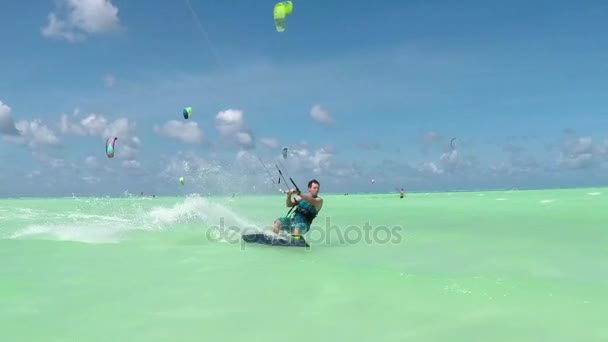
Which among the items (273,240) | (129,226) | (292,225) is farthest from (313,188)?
(129,226)

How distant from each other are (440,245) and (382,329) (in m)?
8.10

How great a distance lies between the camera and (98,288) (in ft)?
24.2

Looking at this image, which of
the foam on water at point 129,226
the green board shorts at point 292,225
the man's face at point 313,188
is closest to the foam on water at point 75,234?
the foam on water at point 129,226

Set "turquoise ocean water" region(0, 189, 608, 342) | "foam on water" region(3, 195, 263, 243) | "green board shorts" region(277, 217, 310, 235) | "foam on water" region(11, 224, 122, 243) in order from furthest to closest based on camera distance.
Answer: "foam on water" region(3, 195, 263, 243) < "foam on water" region(11, 224, 122, 243) < "green board shorts" region(277, 217, 310, 235) < "turquoise ocean water" region(0, 189, 608, 342)

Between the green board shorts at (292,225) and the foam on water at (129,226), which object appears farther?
the foam on water at (129,226)

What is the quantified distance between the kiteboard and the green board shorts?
0.62m

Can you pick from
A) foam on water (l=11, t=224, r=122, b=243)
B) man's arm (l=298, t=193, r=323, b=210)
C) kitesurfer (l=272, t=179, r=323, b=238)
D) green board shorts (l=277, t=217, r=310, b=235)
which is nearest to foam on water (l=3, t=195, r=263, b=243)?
foam on water (l=11, t=224, r=122, b=243)

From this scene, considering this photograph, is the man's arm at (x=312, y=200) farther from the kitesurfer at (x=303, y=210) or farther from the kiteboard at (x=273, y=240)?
the kiteboard at (x=273, y=240)

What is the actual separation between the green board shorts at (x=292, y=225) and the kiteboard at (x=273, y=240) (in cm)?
62

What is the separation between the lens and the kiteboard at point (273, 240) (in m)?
11.9

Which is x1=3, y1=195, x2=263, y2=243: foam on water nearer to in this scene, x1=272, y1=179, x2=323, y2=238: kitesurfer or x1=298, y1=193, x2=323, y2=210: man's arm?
x1=272, y1=179, x2=323, y2=238: kitesurfer

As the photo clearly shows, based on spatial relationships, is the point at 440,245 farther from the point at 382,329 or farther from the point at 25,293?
the point at 25,293

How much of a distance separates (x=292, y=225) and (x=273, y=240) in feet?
3.09

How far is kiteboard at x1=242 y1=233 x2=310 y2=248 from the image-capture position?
39.0 feet
